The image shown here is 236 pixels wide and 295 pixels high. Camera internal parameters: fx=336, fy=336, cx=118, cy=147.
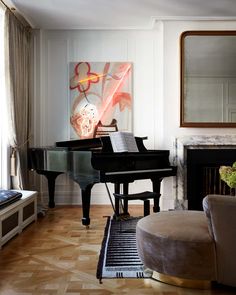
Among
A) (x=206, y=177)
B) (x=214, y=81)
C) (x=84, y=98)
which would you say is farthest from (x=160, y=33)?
(x=206, y=177)

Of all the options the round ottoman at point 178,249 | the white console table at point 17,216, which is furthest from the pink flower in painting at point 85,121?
the round ottoman at point 178,249

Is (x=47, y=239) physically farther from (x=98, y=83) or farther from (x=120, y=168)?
(x=98, y=83)

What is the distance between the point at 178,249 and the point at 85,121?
330 cm

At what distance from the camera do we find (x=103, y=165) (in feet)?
12.5

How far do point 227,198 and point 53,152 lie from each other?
254 cm

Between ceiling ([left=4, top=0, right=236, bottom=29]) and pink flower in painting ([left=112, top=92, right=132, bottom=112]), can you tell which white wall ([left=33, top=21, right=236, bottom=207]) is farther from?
ceiling ([left=4, top=0, right=236, bottom=29])

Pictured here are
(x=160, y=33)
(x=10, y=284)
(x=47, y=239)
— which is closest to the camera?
(x=10, y=284)

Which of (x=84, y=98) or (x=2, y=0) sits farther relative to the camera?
(x=84, y=98)

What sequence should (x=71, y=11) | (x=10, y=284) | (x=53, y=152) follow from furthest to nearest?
1. (x=71, y=11)
2. (x=53, y=152)
3. (x=10, y=284)

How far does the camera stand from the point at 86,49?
17.4 feet

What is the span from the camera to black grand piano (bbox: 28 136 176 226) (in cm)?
381

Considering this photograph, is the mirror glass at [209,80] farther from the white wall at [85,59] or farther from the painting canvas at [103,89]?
the painting canvas at [103,89]

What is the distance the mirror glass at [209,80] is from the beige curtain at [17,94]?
7.45 feet

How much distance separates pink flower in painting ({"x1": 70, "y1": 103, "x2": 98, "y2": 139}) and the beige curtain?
2.47ft
